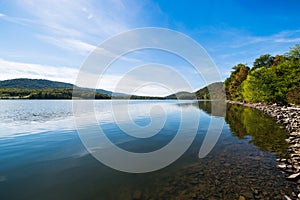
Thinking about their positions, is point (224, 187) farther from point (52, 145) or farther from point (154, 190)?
point (52, 145)

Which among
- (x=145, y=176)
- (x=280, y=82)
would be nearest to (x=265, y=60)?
(x=280, y=82)

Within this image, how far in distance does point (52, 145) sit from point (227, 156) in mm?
13281

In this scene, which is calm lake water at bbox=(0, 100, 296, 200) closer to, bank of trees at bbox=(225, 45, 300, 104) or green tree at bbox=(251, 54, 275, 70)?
bank of trees at bbox=(225, 45, 300, 104)

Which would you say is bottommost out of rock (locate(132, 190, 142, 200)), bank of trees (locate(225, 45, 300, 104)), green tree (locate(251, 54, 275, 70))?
rock (locate(132, 190, 142, 200))

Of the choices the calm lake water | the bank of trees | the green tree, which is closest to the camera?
the calm lake water

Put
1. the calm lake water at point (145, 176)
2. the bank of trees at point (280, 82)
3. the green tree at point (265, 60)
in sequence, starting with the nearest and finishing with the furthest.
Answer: the calm lake water at point (145, 176)
the bank of trees at point (280, 82)
the green tree at point (265, 60)

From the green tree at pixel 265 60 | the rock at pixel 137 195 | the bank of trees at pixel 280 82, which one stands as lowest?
the rock at pixel 137 195

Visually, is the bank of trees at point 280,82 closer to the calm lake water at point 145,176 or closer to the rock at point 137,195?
the calm lake water at point 145,176

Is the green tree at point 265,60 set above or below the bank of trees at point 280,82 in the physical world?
above

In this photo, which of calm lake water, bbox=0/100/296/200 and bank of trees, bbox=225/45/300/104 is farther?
bank of trees, bbox=225/45/300/104

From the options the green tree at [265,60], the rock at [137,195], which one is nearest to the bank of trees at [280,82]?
the green tree at [265,60]

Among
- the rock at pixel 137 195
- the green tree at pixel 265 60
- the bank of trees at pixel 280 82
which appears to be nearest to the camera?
the rock at pixel 137 195

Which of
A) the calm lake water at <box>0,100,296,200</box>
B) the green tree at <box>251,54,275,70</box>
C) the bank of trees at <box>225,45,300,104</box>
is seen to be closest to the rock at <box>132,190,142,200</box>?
the calm lake water at <box>0,100,296,200</box>

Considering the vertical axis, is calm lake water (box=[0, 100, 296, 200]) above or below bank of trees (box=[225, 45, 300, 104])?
below
